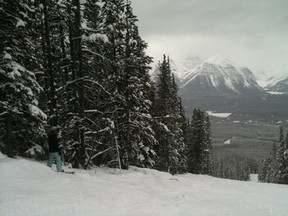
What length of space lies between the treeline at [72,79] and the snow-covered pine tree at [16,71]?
4 centimetres

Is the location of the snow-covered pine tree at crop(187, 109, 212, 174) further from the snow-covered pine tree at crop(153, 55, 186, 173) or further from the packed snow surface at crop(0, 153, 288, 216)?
the packed snow surface at crop(0, 153, 288, 216)

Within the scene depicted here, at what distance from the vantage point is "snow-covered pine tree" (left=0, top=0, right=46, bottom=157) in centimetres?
1527

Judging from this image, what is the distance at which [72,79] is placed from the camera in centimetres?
2222

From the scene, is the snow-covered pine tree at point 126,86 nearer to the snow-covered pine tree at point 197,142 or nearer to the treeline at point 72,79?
the treeline at point 72,79

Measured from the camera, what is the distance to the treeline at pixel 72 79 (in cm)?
1598

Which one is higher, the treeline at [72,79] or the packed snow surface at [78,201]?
the treeline at [72,79]

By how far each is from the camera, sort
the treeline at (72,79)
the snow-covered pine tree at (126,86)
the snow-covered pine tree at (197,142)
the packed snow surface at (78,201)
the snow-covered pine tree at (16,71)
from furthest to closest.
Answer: the snow-covered pine tree at (197,142) < the snow-covered pine tree at (126,86) < the treeline at (72,79) < the snow-covered pine tree at (16,71) < the packed snow surface at (78,201)

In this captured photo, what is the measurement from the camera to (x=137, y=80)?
27062 millimetres

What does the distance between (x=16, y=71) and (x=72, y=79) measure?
7376 mm

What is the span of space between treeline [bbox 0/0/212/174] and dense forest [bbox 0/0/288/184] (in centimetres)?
5

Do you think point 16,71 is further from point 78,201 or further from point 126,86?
→ point 126,86

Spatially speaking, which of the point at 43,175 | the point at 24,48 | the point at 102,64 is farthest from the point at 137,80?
the point at 43,175

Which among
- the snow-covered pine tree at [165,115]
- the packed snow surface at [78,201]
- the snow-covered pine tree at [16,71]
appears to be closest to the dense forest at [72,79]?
the snow-covered pine tree at [16,71]

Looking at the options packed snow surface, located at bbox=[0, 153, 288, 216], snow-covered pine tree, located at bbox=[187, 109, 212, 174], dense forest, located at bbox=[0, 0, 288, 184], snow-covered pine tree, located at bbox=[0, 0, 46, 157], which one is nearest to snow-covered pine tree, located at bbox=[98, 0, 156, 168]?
dense forest, located at bbox=[0, 0, 288, 184]
